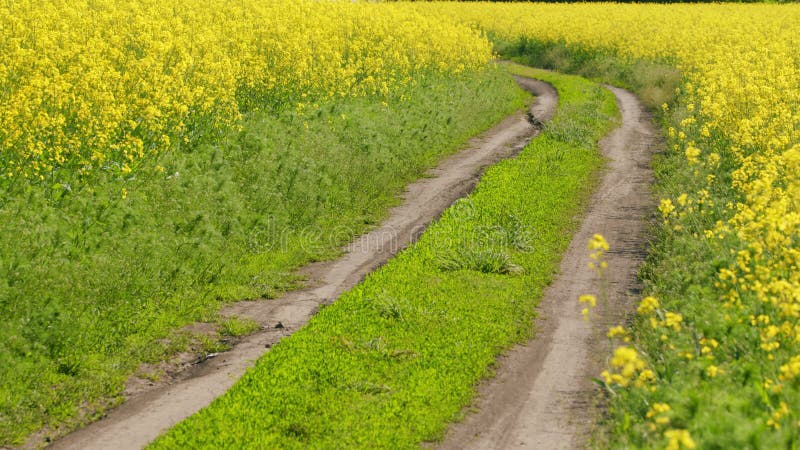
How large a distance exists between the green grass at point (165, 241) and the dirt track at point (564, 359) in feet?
13.5

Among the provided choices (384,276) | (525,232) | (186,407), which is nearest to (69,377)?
(186,407)

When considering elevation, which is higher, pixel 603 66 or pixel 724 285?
pixel 603 66

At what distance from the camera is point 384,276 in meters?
14.8

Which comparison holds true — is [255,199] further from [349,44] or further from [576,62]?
[576,62]

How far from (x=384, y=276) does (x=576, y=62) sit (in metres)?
32.4

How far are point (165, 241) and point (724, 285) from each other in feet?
28.5

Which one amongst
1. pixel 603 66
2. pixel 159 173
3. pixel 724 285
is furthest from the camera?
pixel 603 66

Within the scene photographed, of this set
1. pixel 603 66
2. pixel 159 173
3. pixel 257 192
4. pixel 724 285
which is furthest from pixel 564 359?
pixel 603 66

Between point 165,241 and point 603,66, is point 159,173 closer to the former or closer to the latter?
point 165,241

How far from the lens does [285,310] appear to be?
13672mm

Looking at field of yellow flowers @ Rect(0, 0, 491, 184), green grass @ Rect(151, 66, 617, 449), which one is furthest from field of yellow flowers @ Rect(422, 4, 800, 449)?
field of yellow flowers @ Rect(0, 0, 491, 184)

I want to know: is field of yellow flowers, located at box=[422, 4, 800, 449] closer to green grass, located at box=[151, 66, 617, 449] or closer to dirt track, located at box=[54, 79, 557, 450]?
green grass, located at box=[151, 66, 617, 449]

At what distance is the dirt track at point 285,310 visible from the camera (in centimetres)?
995

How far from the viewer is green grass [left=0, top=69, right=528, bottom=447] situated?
36.2 feet
